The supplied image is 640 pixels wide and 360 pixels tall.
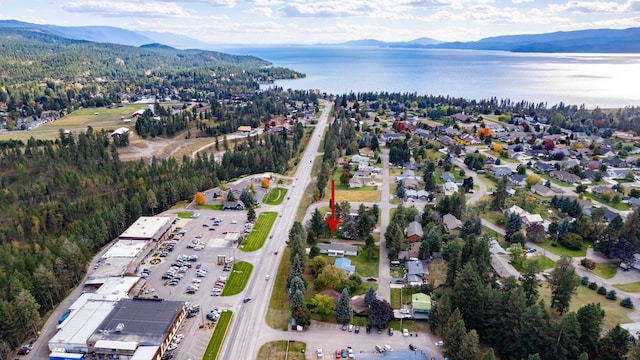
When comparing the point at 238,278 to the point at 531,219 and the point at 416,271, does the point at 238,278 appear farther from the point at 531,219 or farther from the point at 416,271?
the point at 531,219

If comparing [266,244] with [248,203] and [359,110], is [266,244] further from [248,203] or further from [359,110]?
[359,110]

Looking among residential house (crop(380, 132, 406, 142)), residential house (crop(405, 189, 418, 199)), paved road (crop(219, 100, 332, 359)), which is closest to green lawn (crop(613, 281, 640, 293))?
residential house (crop(405, 189, 418, 199))

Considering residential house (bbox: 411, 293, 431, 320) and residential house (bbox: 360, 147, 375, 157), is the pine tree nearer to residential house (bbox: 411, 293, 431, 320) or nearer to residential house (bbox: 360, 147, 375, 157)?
residential house (bbox: 411, 293, 431, 320)

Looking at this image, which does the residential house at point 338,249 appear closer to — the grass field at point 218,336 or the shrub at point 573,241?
the grass field at point 218,336

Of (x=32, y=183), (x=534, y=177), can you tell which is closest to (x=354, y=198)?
(x=534, y=177)

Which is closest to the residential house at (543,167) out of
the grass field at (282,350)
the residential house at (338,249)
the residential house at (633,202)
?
the residential house at (633,202)
